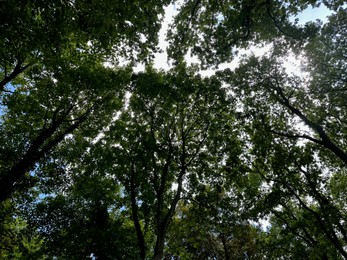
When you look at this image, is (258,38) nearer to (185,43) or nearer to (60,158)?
(185,43)

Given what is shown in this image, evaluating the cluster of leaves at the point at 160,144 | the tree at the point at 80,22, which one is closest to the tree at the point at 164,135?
the cluster of leaves at the point at 160,144

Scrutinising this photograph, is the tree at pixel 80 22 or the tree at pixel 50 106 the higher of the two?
the tree at pixel 50 106

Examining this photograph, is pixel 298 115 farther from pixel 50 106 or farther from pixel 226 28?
pixel 50 106

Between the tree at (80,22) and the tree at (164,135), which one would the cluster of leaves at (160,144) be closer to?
the tree at (164,135)

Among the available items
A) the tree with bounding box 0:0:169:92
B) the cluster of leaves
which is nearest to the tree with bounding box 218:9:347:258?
the cluster of leaves

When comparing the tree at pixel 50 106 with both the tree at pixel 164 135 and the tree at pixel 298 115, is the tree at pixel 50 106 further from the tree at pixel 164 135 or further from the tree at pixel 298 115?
the tree at pixel 298 115

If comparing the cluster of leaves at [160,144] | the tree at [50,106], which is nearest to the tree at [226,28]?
the cluster of leaves at [160,144]

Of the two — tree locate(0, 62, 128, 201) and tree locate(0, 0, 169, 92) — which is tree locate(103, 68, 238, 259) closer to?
tree locate(0, 62, 128, 201)

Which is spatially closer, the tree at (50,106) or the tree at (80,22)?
the tree at (80,22)

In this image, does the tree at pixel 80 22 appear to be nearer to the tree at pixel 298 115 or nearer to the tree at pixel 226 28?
the tree at pixel 226 28

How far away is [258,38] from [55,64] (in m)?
12.4

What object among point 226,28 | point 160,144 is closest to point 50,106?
point 160,144

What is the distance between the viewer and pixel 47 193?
16.5 m

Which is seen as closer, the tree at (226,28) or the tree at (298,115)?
the tree at (226,28)
